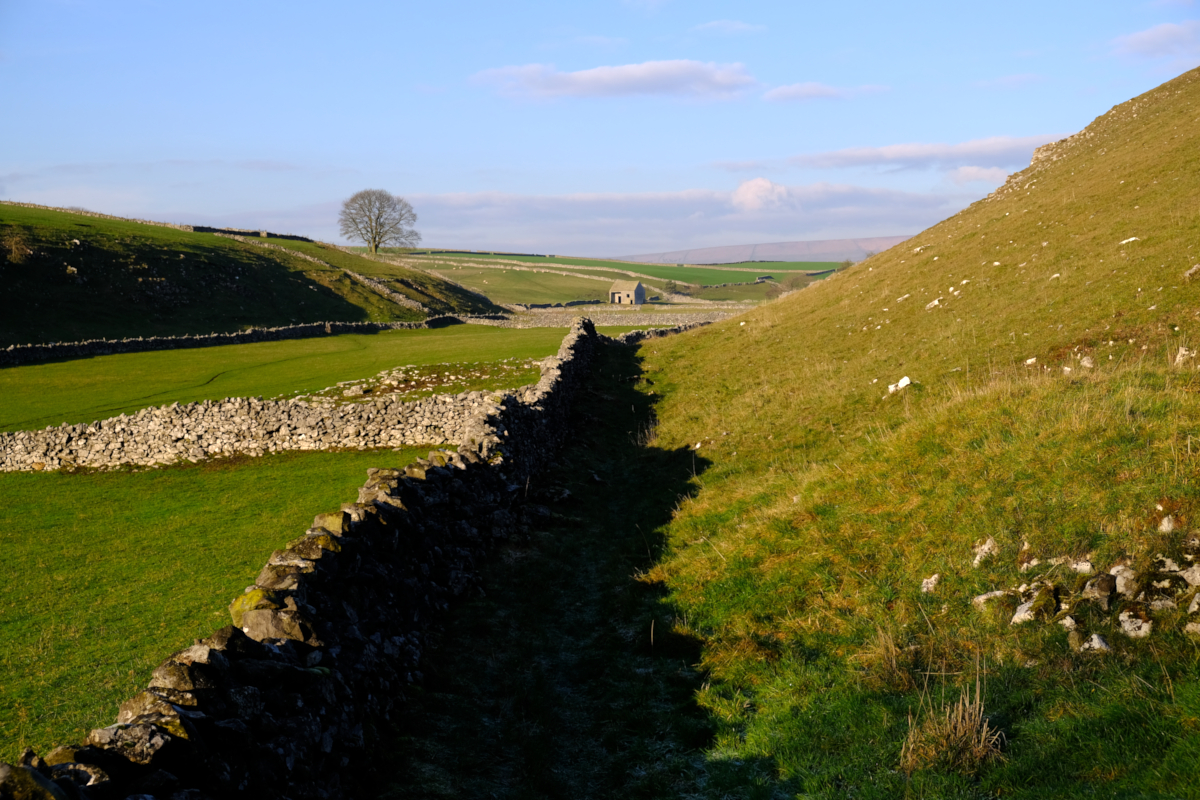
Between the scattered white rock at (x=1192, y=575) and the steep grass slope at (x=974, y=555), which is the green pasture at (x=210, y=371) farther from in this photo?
the scattered white rock at (x=1192, y=575)

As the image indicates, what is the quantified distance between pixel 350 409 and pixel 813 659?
58.2ft

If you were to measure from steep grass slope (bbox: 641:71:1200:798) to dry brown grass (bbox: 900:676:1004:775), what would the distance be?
0.02 m

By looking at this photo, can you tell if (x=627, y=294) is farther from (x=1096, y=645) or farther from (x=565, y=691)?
(x=1096, y=645)

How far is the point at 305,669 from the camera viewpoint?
655 centimetres

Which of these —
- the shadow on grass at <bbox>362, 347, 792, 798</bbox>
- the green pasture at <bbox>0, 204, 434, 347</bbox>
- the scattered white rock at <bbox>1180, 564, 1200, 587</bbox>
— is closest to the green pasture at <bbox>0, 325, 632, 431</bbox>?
the green pasture at <bbox>0, 204, 434, 347</bbox>

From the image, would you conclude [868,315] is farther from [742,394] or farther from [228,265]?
[228,265]

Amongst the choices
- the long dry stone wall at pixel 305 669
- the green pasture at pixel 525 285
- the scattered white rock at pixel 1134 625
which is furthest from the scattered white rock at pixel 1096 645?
the green pasture at pixel 525 285

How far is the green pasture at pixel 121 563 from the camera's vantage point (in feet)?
27.3

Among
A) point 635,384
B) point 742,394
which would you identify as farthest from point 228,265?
point 742,394

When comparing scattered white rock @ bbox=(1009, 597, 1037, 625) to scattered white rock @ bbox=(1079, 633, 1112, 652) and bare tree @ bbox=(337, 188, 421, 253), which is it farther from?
bare tree @ bbox=(337, 188, 421, 253)

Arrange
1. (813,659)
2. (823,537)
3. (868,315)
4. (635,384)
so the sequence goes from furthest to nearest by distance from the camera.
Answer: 1. (635,384)
2. (868,315)
3. (823,537)
4. (813,659)

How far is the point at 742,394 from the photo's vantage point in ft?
84.6

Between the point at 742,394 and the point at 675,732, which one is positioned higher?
the point at 742,394

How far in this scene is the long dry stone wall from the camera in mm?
4625
